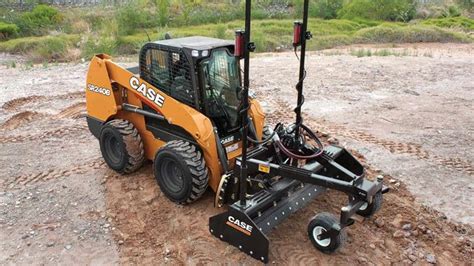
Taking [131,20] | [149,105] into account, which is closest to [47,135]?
[149,105]

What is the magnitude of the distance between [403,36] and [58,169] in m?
19.9

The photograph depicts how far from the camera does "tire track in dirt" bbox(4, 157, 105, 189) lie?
5.87 metres

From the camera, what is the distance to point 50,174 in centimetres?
609

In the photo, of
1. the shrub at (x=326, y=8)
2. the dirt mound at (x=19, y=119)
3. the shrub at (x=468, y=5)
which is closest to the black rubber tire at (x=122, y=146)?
the dirt mound at (x=19, y=119)

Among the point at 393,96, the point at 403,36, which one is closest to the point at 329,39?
the point at 403,36

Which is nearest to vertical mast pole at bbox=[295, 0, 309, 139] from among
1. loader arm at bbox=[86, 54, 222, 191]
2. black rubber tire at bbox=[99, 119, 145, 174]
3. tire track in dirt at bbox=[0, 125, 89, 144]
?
loader arm at bbox=[86, 54, 222, 191]

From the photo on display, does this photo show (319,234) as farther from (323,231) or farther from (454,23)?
Result: (454,23)

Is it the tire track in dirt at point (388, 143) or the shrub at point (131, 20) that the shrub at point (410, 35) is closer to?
the shrub at point (131, 20)

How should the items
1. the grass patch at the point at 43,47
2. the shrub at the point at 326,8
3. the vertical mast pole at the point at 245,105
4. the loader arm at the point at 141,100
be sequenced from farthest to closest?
the shrub at the point at 326,8, the grass patch at the point at 43,47, the loader arm at the point at 141,100, the vertical mast pole at the point at 245,105

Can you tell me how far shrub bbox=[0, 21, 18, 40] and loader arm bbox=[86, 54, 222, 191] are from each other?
1980cm

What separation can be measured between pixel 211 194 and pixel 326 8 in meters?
27.5

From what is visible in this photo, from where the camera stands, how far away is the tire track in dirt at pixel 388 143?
6441 mm

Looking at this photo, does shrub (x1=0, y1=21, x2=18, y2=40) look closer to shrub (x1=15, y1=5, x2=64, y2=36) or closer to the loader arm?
shrub (x1=15, y1=5, x2=64, y2=36)

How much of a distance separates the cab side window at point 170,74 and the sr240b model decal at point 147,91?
4.9 inches
